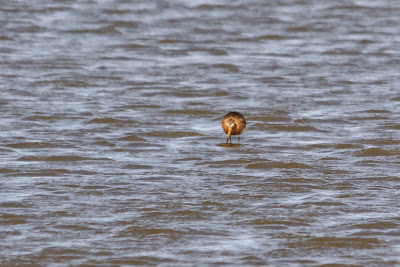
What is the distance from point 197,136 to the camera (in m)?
10.5

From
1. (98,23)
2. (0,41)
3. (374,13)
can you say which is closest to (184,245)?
(0,41)

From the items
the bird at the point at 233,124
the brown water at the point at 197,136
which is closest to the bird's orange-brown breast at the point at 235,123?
the bird at the point at 233,124

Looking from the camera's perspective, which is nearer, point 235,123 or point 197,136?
point 235,123

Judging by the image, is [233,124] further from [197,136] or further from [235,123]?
[197,136]

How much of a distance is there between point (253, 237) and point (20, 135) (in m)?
3.90

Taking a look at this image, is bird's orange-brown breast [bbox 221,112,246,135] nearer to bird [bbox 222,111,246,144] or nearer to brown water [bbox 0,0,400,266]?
bird [bbox 222,111,246,144]

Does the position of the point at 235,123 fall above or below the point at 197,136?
above

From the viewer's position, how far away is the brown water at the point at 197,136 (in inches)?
280

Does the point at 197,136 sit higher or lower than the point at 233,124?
lower

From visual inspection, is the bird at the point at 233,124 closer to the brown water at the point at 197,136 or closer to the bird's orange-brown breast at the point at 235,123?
the bird's orange-brown breast at the point at 235,123

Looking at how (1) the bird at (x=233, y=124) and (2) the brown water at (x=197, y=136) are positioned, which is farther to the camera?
(1) the bird at (x=233, y=124)

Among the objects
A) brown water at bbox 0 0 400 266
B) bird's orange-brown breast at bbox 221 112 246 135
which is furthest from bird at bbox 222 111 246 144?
brown water at bbox 0 0 400 266

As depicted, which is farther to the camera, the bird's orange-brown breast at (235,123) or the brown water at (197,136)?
the bird's orange-brown breast at (235,123)

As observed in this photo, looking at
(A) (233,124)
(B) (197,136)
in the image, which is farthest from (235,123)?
(B) (197,136)
